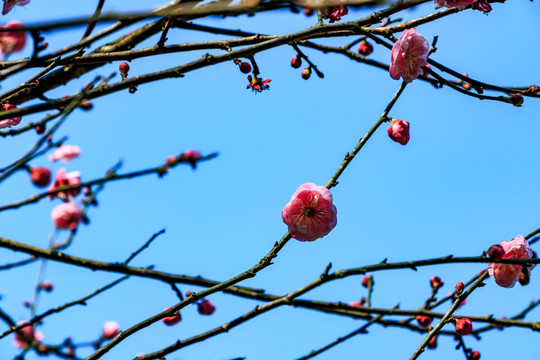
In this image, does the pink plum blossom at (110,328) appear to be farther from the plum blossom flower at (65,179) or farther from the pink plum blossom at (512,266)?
the pink plum blossom at (512,266)

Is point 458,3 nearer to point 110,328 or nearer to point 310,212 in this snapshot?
point 310,212

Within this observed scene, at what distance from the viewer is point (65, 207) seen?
236 centimetres

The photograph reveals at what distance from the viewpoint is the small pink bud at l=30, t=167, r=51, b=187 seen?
85.4 inches

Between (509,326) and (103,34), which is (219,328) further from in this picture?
(509,326)

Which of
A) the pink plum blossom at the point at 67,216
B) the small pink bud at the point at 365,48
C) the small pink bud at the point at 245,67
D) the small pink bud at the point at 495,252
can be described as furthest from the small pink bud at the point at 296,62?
the small pink bud at the point at 495,252

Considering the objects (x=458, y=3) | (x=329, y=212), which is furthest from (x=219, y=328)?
(x=458, y=3)

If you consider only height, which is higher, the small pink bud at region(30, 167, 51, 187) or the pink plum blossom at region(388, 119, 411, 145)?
the pink plum blossom at region(388, 119, 411, 145)

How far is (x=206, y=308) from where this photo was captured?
3000mm

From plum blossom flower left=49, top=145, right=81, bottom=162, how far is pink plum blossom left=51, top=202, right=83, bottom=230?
3.23 feet

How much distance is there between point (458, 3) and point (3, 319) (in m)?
2.33

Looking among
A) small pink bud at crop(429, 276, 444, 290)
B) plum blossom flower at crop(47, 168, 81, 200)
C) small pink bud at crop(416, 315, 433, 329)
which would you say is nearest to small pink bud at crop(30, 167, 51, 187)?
plum blossom flower at crop(47, 168, 81, 200)

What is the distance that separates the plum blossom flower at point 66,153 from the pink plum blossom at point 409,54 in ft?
6.92

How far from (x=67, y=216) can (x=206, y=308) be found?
3.47 feet

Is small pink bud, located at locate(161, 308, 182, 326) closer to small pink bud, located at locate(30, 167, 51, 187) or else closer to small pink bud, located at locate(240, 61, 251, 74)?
small pink bud, located at locate(30, 167, 51, 187)
